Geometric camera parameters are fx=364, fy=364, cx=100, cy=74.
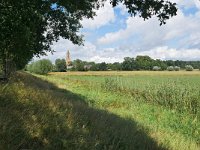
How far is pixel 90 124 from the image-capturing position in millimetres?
8594

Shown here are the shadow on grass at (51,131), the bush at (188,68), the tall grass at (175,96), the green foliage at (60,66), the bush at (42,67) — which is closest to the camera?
the shadow on grass at (51,131)

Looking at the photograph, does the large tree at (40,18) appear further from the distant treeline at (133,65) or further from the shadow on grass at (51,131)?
the distant treeline at (133,65)

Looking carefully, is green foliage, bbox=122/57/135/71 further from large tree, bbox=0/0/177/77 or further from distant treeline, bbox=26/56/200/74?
large tree, bbox=0/0/177/77

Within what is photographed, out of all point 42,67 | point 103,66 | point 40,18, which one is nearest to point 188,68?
point 103,66

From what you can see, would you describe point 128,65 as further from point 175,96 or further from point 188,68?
point 175,96

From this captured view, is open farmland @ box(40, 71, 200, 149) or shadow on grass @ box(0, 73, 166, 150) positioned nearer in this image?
shadow on grass @ box(0, 73, 166, 150)

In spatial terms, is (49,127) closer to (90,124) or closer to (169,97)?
(90,124)

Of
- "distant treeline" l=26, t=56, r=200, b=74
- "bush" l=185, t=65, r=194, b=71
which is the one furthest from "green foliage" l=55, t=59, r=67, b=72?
"bush" l=185, t=65, r=194, b=71

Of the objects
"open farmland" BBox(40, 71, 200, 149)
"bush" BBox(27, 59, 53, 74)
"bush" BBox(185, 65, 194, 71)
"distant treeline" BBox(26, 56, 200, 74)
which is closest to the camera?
Result: "open farmland" BBox(40, 71, 200, 149)

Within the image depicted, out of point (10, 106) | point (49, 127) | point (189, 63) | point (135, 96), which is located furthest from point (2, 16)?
point (189, 63)

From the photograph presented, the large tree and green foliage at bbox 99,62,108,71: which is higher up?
the large tree

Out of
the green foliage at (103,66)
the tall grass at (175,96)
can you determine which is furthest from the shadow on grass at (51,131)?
the green foliage at (103,66)

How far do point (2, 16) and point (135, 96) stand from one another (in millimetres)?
16558

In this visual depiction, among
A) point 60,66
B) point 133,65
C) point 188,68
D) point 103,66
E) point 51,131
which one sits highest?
point 51,131
